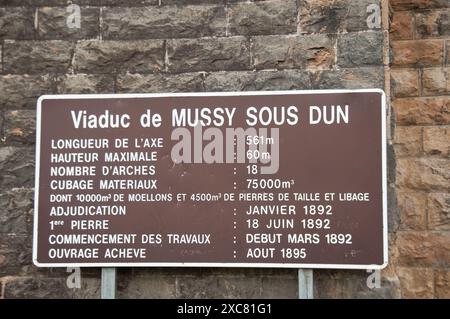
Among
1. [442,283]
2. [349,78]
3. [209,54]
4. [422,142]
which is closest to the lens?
[349,78]

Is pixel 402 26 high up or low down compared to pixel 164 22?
up

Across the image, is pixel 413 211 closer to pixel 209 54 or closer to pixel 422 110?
pixel 422 110

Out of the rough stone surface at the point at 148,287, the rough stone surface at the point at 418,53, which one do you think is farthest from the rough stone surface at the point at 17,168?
the rough stone surface at the point at 418,53

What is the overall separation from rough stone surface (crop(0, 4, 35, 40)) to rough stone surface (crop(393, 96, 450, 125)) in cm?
279

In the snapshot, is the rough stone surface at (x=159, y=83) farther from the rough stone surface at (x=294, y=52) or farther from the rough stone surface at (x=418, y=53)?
the rough stone surface at (x=418, y=53)

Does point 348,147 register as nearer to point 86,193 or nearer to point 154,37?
point 154,37

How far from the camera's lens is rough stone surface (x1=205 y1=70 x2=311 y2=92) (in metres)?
3.70

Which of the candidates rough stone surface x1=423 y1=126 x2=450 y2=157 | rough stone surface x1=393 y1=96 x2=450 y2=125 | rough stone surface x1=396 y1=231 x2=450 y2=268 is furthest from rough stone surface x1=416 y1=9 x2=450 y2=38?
rough stone surface x1=396 y1=231 x2=450 y2=268

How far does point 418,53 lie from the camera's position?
14.8 feet

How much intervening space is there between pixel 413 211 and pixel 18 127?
9.68 feet

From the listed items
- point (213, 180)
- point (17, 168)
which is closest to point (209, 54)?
point (213, 180)

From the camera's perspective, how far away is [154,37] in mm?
3814

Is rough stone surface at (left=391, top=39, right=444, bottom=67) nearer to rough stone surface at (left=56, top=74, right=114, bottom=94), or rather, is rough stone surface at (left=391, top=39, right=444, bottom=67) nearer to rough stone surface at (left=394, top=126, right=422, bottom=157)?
rough stone surface at (left=394, top=126, right=422, bottom=157)

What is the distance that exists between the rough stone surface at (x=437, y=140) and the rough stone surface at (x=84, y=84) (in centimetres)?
242
